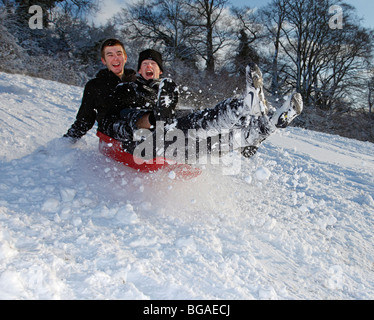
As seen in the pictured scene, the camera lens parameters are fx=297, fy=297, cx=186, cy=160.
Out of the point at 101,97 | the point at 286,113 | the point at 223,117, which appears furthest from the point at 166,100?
the point at 101,97

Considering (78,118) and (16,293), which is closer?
(16,293)

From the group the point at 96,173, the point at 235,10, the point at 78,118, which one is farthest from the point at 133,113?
the point at 235,10

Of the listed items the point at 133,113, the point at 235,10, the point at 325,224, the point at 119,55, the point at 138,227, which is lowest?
the point at 325,224

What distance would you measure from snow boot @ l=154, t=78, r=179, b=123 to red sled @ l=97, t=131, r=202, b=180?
1.01 ft

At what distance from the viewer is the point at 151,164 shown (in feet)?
6.88

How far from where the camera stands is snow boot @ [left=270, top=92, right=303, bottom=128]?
5.45ft

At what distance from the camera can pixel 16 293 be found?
892 mm

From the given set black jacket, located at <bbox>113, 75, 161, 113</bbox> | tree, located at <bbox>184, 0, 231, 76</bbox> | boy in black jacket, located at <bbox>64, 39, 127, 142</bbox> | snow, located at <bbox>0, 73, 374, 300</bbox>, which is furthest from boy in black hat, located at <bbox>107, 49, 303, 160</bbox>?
tree, located at <bbox>184, 0, 231, 76</bbox>

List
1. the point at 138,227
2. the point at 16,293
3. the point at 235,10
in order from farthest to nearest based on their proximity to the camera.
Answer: the point at 235,10 → the point at 138,227 → the point at 16,293

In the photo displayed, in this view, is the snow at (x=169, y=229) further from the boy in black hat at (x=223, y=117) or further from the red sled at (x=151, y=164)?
the boy in black hat at (x=223, y=117)
